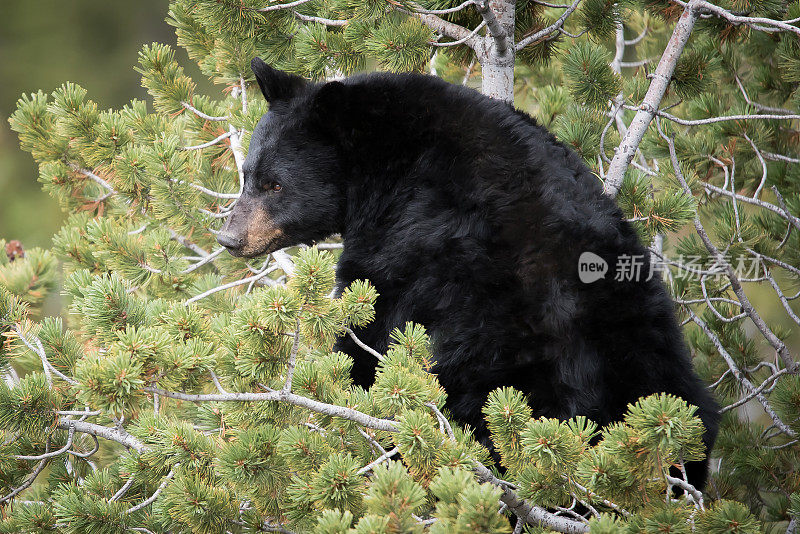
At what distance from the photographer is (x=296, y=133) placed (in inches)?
116

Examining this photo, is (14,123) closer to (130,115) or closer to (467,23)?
(130,115)

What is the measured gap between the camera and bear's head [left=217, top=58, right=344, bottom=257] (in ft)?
9.60

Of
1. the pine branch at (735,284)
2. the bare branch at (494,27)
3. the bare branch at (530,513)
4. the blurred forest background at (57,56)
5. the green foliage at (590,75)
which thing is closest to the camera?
the bare branch at (530,513)

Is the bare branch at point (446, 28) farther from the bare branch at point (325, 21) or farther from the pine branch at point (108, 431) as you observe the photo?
the pine branch at point (108, 431)

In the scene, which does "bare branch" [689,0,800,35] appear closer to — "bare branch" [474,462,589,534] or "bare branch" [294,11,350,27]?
"bare branch" [294,11,350,27]

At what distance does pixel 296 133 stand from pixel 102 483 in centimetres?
147

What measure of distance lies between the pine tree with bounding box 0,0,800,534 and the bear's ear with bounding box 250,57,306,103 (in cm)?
20

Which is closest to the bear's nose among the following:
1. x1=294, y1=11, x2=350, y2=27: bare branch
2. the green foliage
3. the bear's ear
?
the bear's ear

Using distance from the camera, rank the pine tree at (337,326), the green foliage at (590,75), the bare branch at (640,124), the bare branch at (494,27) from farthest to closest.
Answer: the green foliage at (590,75), the bare branch at (640,124), the bare branch at (494,27), the pine tree at (337,326)

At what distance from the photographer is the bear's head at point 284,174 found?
293 cm

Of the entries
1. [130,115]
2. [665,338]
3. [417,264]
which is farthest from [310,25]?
[665,338]

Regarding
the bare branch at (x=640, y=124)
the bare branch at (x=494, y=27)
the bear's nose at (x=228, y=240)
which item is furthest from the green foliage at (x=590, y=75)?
the bear's nose at (x=228, y=240)

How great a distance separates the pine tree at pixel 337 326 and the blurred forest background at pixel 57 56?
6.41m

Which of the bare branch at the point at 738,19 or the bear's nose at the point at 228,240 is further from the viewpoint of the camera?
the bear's nose at the point at 228,240
